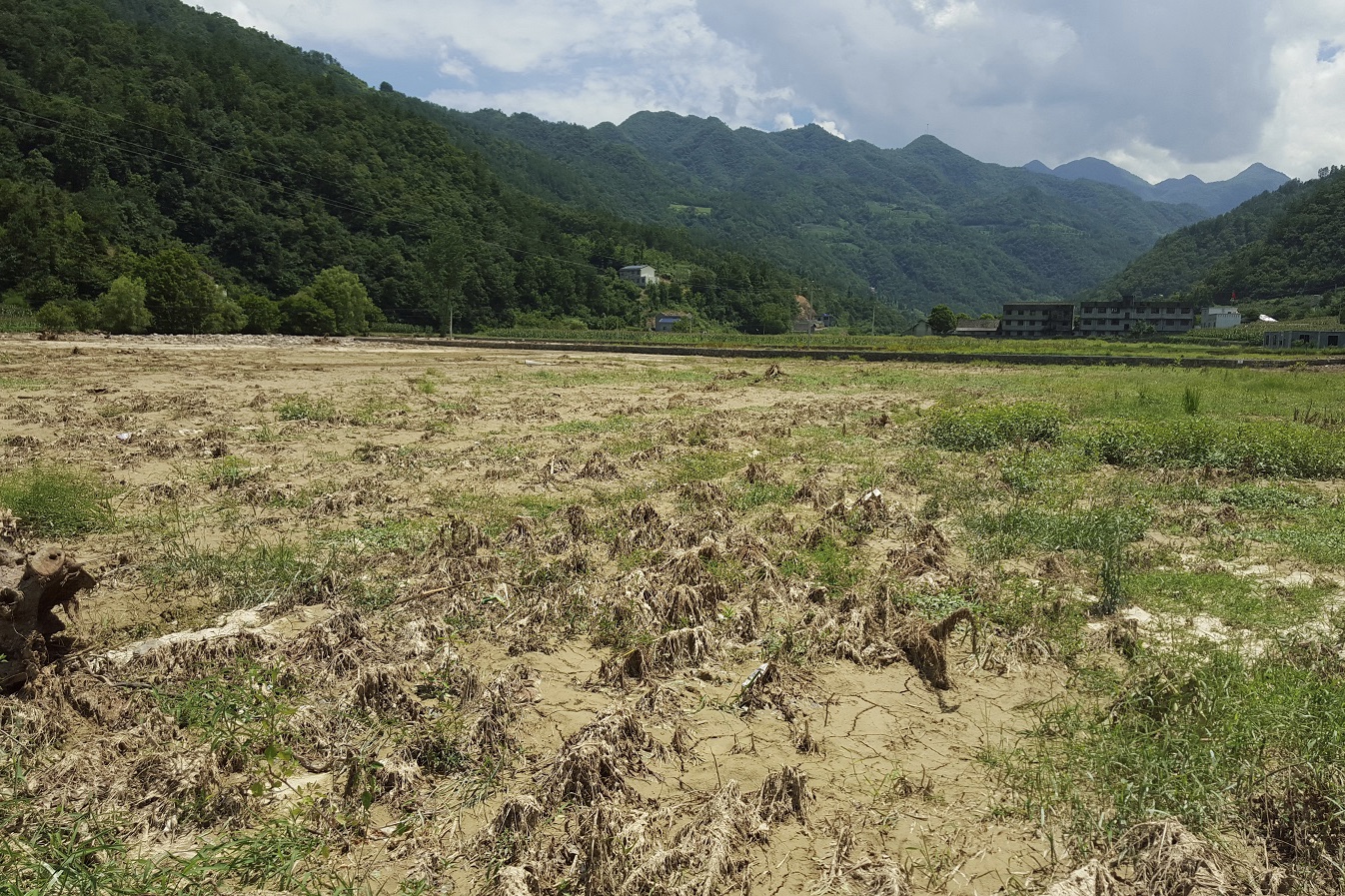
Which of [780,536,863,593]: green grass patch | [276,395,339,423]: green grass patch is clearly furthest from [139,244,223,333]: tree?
[780,536,863,593]: green grass patch

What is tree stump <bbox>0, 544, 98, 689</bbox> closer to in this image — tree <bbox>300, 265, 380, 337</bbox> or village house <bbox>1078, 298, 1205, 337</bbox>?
tree <bbox>300, 265, 380, 337</bbox>

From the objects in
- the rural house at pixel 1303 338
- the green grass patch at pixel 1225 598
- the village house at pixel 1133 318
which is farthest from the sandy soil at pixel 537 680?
the village house at pixel 1133 318

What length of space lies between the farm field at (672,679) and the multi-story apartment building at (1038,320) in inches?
4461

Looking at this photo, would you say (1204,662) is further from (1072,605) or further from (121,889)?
(121,889)

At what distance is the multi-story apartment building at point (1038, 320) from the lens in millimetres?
112812

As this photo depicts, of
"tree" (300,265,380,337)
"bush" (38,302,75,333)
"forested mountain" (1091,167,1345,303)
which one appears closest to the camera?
"bush" (38,302,75,333)

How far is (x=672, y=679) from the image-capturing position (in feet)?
18.9

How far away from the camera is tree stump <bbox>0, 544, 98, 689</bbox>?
4809mm

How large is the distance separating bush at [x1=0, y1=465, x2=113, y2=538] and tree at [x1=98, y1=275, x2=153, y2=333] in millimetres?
59335

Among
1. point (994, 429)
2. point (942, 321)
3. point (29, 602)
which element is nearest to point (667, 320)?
point (942, 321)

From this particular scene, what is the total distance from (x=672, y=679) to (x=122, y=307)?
67.9 meters

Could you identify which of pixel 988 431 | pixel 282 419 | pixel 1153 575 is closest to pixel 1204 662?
pixel 1153 575

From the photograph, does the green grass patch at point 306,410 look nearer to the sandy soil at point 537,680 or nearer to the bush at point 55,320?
the sandy soil at point 537,680

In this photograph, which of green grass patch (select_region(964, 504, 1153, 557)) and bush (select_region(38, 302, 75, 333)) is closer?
green grass patch (select_region(964, 504, 1153, 557))
